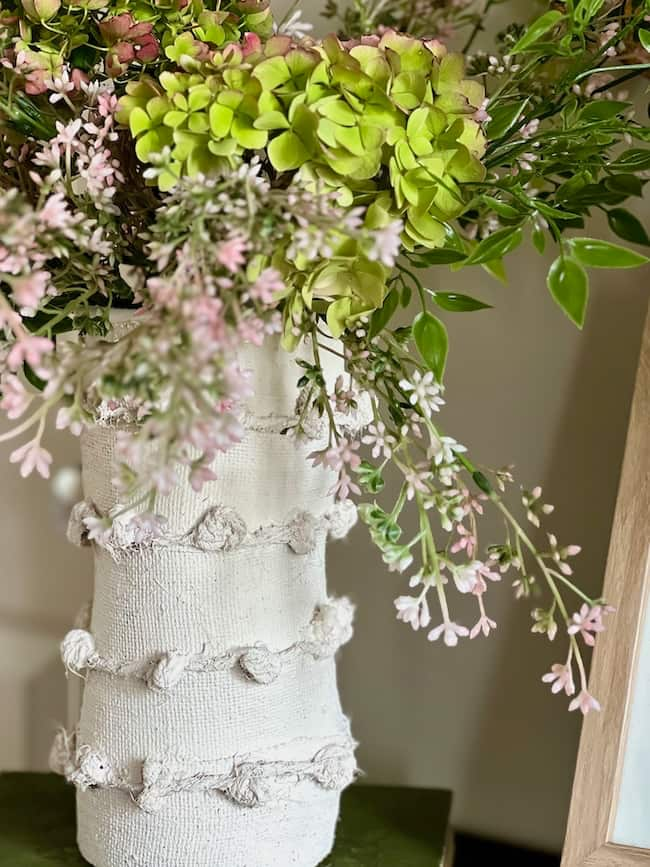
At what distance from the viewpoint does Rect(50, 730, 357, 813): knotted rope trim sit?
2.10ft

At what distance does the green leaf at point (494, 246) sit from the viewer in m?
0.54

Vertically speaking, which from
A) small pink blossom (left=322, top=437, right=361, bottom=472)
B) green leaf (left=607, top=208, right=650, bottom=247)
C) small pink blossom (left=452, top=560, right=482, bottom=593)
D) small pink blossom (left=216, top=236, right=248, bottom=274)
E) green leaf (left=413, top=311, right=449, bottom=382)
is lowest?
small pink blossom (left=452, top=560, right=482, bottom=593)

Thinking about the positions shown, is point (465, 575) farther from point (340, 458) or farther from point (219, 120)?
point (219, 120)

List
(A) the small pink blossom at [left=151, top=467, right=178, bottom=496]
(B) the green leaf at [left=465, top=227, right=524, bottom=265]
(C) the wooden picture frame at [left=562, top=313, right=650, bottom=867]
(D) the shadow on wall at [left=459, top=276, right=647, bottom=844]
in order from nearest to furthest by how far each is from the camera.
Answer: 1. (A) the small pink blossom at [left=151, top=467, right=178, bottom=496]
2. (B) the green leaf at [left=465, top=227, right=524, bottom=265]
3. (C) the wooden picture frame at [left=562, top=313, right=650, bottom=867]
4. (D) the shadow on wall at [left=459, top=276, right=647, bottom=844]

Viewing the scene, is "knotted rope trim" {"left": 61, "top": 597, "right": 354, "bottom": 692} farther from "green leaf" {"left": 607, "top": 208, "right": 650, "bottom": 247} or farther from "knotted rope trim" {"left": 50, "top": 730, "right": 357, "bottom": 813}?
"green leaf" {"left": 607, "top": 208, "right": 650, "bottom": 247}

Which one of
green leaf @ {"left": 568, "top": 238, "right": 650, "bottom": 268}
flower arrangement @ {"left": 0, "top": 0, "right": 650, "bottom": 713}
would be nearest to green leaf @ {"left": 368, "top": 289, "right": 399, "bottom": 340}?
flower arrangement @ {"left": 0, "top": 0, "right": 650, "bottom": 713}

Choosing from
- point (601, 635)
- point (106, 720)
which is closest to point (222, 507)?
point (106, 720)

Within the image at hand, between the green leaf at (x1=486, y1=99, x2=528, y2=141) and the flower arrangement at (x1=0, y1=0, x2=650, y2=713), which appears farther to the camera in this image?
the green leaf at (x1=486, y1=99, x2=528, y2=141)

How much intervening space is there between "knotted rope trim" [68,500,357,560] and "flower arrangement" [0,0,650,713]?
21mm

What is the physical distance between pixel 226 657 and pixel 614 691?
0.82ft

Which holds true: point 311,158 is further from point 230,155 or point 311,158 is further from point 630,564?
point 630,564

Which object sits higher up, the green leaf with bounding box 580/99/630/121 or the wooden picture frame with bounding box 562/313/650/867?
the green leaf with bounding box 580/99/630/121

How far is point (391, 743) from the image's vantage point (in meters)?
0.96

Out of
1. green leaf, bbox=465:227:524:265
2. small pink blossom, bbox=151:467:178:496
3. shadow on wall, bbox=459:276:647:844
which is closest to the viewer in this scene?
small pink blossom, bbox=151:467:178:496
